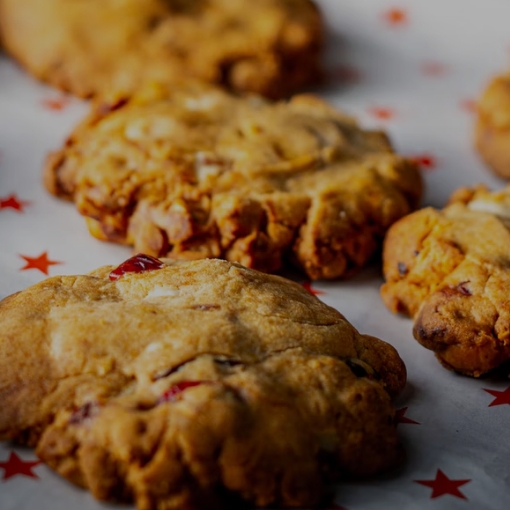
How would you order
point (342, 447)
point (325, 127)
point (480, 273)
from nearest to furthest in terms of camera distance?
point (342, 447)
point (480, 273)
point (325, 127)

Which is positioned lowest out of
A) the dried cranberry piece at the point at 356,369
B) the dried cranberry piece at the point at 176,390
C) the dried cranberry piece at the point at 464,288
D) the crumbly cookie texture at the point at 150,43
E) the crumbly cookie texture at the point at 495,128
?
the dried cranberry piece at the point at 356,369

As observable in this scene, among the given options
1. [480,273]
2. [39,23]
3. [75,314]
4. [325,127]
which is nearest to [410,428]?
[480,273]

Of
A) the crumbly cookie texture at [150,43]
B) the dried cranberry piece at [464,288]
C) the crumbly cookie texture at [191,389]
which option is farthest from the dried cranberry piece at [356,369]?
the crumbly cookie texture at [150,43]

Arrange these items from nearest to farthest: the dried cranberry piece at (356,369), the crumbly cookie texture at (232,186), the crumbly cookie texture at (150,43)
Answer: the dried cranberry piece at (356,369)
the crumbly cookie texture at (232,186)
the crumbly cookie texture at (150,43)

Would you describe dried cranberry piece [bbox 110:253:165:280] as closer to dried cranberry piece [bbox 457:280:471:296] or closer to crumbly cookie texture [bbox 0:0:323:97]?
dried cranberry piece [bbox 457:280:471:296]

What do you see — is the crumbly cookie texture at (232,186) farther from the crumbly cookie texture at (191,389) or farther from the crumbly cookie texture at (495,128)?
the crumbly cookie texture at (495,128)

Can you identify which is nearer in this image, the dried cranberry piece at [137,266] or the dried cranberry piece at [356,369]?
the dried cranberry piece at [356,369]

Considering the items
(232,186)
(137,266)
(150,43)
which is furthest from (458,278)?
(150,43)

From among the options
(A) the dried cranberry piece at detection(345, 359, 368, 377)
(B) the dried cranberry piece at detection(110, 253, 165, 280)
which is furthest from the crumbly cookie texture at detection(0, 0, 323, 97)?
(A) the dried cranberry piece at detection(345, 359, 368, 377)

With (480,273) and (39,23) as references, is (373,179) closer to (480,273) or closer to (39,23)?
(480,273)
